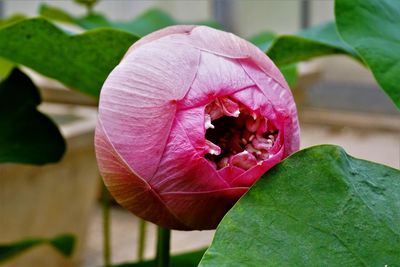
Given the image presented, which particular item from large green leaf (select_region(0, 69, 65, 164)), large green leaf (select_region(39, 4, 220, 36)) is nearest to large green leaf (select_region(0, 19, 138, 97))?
large green leaf (select_region(0, 69, 65, 164))

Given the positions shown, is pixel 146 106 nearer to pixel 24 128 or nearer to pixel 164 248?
pixel 164 248

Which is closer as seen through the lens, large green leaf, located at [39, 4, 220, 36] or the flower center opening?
the flower center opening

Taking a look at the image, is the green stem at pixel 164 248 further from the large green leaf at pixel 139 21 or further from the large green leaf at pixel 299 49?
the large green leaf at pixel 139 21

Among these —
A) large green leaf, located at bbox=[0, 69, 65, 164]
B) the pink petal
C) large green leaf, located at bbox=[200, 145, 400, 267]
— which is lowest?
large green leaf, located at bbox=[0, 69, 65, 164]

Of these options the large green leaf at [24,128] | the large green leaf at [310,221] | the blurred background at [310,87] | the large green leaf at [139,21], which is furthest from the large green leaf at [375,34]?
the blurred background at [310,87]

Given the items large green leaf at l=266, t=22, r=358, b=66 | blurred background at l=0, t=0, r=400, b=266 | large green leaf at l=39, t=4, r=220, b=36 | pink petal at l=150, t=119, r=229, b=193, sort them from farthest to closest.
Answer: blurred background at l=0, t=0, r=400, b=266 → large green leaf at l=39, t=4, r=220, b=36 → large green leaf at l=266, t=22, r=358, b=66 → pink petal at l=150, t=119, r=229, b=193

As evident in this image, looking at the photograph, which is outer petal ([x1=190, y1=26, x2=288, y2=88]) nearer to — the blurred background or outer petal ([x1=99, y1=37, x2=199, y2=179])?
outer petal ([x1=99, y1=37, x2=199, y2=179])

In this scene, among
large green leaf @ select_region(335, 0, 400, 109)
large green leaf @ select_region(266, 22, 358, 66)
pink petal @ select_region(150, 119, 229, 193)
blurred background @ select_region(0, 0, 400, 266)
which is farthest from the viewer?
blurred background @ select_region(0, 0, 400, 266)
